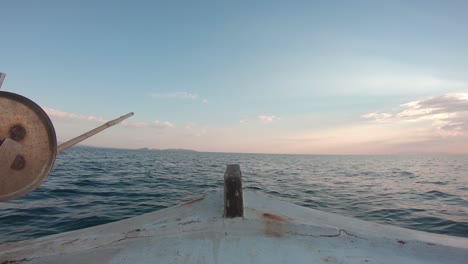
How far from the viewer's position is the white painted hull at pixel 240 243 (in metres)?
3.35

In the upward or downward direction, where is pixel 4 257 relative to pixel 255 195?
downward

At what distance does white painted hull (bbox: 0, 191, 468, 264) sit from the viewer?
335 centimetres

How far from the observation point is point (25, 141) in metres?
2.62

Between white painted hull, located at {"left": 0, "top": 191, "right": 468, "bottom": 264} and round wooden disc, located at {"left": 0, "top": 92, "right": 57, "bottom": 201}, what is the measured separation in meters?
1.29

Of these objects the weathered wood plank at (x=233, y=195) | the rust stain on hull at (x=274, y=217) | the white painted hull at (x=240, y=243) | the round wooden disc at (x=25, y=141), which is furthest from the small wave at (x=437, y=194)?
the round wooden disc at (x=25, y=141)

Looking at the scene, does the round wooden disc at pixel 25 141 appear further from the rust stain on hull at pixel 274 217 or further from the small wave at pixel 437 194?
the small wave at pixel 437 194

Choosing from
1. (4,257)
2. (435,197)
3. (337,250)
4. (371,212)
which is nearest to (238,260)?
(337,250)

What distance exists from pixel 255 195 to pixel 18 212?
23.5 feet

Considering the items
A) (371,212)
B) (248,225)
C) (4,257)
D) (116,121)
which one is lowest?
(371,212)

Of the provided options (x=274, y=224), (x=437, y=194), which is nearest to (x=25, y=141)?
(x=274, y=224)

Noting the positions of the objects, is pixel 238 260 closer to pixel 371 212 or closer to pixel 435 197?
pixel 371 212

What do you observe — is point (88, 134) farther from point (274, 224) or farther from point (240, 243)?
point (274, 224)

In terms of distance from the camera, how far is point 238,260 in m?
3.22

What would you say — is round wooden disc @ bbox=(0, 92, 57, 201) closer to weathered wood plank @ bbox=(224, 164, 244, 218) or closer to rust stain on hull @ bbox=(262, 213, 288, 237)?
weathered wood plank @ bbox=(224, 164, 244, 218)
